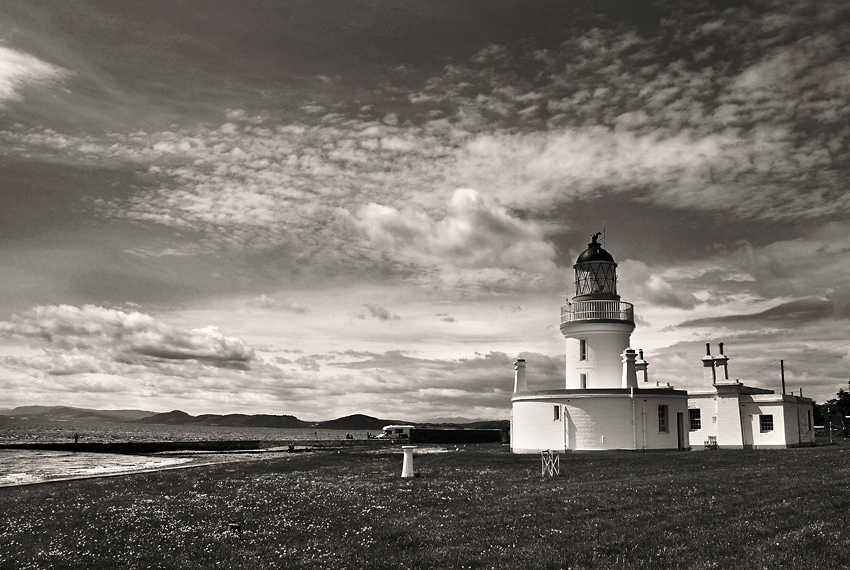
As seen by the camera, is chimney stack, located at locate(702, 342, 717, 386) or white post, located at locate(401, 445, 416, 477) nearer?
white post, located at locate(401, 445, 416, 477)

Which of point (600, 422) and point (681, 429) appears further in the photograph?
point (681, 429)

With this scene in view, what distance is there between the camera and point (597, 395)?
42.9m

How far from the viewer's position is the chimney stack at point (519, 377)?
160ft

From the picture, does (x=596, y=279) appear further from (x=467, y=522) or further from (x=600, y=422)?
(x=467, y=522)

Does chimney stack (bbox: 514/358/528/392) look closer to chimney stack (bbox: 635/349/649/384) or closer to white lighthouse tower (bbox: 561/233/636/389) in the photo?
white lighthouse tower (bbox: 561/233/636/389)

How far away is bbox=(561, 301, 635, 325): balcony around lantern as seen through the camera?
152 ft

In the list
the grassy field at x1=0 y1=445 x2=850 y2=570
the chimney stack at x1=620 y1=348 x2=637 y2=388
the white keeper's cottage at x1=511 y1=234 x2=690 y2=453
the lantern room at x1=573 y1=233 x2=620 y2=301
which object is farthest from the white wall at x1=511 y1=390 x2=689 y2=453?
the grassy field at x1=0 y1=445 x2=850 y2=570

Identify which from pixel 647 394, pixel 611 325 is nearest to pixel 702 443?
pixel 647 394

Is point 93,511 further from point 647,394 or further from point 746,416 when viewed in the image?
point 746,416

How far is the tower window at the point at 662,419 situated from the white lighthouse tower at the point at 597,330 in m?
3.02

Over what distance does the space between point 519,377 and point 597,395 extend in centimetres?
734

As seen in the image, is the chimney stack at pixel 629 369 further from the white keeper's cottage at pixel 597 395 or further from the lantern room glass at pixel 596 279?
the lantern room glass at pixel 596 279

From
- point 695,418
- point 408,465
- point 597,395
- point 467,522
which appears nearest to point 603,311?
point 597,395

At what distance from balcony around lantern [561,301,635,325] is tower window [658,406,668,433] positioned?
6042 mm
